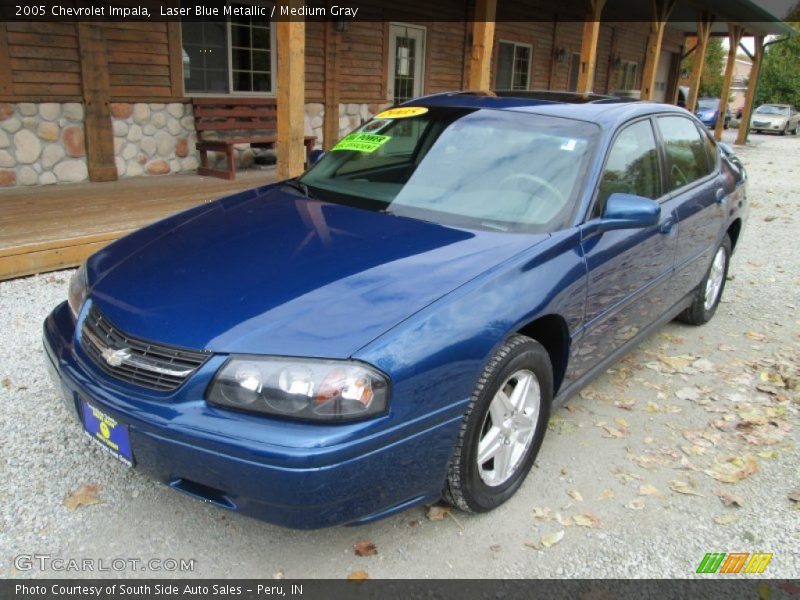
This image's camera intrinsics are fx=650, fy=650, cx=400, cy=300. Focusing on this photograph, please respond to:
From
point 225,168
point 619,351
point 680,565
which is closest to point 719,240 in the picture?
point 619,351

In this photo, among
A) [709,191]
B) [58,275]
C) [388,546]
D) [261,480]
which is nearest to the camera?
[261,480]

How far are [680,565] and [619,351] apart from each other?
1.25 meters

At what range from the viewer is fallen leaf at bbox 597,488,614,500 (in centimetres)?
282

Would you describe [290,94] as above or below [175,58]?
below

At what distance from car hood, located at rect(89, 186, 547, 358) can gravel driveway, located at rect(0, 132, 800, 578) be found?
0.83m

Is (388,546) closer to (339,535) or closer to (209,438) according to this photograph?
(339,535)

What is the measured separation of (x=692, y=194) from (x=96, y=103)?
6639 millimetres

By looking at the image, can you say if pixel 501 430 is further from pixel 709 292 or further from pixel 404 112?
pixel 709 292

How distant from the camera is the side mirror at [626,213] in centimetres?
290

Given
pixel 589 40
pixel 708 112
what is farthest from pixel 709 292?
pixel 708 112

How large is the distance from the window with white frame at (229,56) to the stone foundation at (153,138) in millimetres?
484

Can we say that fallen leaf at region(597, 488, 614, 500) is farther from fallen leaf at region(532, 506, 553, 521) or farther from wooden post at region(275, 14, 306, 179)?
wooden post at region(275, 14, 306, 179)

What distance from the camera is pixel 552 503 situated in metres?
2.75

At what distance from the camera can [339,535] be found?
2.49 meters
